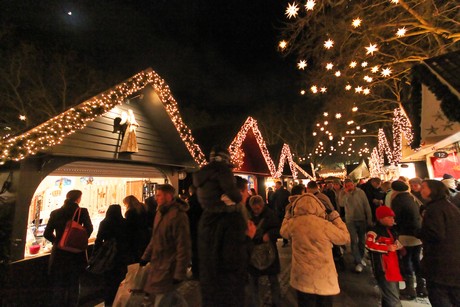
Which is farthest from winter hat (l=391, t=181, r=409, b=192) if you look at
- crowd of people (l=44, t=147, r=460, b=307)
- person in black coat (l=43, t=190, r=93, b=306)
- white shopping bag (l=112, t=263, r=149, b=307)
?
person in black coat (l=43, t=190, r=93, b=306)

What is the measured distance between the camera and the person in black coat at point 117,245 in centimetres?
441

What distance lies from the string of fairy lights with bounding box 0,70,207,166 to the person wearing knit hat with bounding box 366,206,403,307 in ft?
18.8

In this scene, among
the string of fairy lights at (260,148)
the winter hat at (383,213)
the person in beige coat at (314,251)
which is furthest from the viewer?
the string of fairy lights at (260,148)

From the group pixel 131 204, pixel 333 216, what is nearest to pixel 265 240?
pixel 333 216

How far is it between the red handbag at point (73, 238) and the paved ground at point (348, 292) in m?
1.54

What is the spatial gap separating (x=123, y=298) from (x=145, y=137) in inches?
177

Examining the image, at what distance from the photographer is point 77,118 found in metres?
5.10

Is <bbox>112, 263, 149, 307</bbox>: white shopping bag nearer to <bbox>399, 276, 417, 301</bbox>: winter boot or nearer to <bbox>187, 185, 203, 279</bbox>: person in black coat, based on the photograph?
<bbox>187, 185, 203, 279</bbox>: person in black coat

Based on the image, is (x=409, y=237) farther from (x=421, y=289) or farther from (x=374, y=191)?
(x=374, y=191)

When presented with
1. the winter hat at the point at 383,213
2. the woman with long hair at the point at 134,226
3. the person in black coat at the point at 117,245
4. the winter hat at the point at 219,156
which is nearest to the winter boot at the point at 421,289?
the winter hat at the point at 383,213

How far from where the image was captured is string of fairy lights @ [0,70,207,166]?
4.18 meters

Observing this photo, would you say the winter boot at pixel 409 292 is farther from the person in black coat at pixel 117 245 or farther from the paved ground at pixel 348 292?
the person in black coat at pixel 117 245

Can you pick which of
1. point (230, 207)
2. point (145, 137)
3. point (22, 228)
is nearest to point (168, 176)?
point (145, 137)

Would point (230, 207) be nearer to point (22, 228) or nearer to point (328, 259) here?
point (328, 259)
